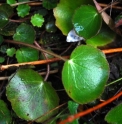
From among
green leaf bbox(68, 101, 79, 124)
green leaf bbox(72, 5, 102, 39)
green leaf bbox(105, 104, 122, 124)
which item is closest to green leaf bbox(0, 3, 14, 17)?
green leaf bbox(72, 5, 102, 39)

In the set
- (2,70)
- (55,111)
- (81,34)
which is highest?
(81,34)

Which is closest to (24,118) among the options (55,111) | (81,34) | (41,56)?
(55,111)

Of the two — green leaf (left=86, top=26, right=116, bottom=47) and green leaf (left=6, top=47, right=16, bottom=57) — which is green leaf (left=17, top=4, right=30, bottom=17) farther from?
green leaf (left=86, top=26, right=116, bottom=47)

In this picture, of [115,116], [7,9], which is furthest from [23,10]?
[115,116]

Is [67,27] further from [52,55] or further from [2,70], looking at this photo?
[2,70]

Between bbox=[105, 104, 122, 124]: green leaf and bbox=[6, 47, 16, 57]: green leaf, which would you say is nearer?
bbox=[105, 104, 122, 124]: green leaf

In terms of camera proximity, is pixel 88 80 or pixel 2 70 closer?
pixel 88 80

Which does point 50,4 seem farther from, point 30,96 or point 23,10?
point 30,96
